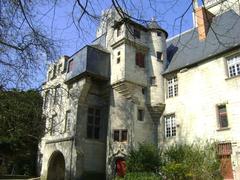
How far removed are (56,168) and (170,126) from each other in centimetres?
1091

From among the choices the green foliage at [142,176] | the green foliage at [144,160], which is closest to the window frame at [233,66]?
the green foliage at [144,160]

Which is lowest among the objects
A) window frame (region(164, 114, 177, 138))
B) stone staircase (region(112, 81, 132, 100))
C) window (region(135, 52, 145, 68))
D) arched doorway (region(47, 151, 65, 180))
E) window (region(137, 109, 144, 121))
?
arched doorway (region(47, 151, 65, 180))

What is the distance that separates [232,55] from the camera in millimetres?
17594

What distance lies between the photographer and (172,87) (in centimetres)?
2106

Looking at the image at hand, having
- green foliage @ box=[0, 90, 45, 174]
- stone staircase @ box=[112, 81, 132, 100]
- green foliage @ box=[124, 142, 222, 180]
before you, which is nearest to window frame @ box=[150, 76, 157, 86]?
stone staircase @ box=[112, 81, 132, 100]

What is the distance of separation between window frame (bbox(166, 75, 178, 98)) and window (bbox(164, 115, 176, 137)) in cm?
160

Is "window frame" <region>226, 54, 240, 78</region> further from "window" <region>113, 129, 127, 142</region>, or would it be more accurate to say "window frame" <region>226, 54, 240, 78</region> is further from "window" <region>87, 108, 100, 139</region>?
"window" <region>87, 108, 100, 139</region>

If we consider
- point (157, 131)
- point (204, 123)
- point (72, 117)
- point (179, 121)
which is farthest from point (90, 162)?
point (204, 123)

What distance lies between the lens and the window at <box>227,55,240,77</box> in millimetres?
17141

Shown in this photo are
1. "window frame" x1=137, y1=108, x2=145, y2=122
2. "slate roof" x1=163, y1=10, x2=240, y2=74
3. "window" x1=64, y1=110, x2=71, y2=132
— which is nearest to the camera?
"slate roof" x1=163, y1=10, x2=240, y2=74

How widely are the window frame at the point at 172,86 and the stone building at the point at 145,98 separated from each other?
2.9 inches

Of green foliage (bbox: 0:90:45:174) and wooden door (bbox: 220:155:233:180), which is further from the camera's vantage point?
wooden door (bbox: 220:155:233:180)

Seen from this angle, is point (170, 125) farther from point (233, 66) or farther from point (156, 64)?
point (233, 66)

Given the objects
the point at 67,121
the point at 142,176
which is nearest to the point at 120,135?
the point at 142,176
